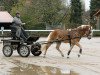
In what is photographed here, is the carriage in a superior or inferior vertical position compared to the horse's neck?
inferior

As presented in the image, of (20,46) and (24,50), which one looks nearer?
(24,50)

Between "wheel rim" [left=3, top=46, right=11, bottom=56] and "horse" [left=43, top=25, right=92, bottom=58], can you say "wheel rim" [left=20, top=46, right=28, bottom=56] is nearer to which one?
"wheel rim" [left=3, top=46, right=11, bottom=56]

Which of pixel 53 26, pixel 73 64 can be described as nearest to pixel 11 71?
pixel 73 64

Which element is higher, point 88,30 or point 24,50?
point 88,30

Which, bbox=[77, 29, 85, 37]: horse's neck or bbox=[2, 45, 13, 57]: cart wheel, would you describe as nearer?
bbox=[77, 29, 85, 37]: horse's neck

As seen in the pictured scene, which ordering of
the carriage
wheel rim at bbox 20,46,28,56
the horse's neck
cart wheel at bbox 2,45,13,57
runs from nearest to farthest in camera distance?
the horse's neck, wheel rim at bbox 20,46,28,56, the carriage, cart wheel at bbox 2,45,13,57

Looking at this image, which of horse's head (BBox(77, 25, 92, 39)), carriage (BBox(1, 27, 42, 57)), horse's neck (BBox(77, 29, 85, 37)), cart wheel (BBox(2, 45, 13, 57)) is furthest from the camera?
cart wheel (BBox(2, 45, 13, 57))

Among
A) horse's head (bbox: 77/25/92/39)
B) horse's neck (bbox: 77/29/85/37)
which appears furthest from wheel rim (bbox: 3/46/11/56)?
horse's head (bbox: 77/25/92/39)

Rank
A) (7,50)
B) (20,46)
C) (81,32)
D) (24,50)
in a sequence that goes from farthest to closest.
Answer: (7,50), (20,46), (24,50), (81,32)

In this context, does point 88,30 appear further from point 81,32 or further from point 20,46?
point 20,46

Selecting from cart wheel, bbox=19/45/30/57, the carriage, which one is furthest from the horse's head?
cart wheel, bbox=19/45/30/57

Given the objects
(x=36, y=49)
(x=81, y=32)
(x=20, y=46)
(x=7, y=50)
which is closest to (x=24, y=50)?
(x=20, y=46)

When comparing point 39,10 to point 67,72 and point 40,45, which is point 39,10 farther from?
point 67,72

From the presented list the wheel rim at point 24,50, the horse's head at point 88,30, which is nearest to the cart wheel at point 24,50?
the wheel rim at point 24,50
